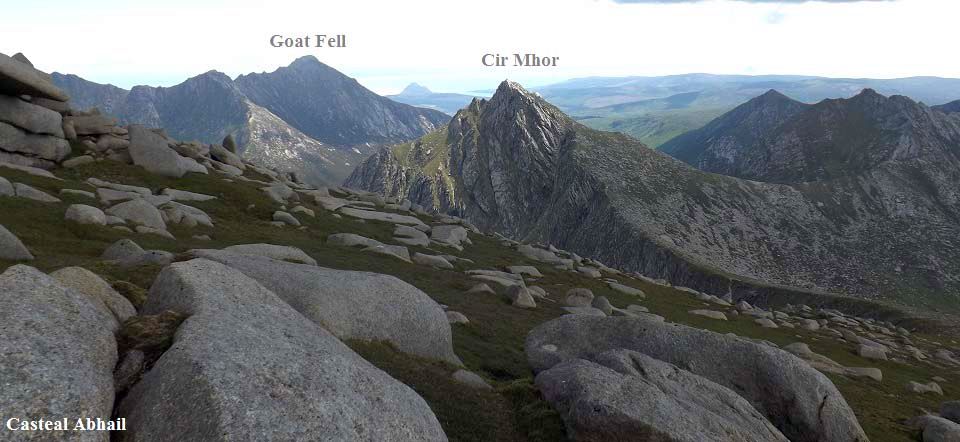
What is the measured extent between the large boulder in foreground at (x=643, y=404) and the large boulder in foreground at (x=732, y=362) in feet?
13.0

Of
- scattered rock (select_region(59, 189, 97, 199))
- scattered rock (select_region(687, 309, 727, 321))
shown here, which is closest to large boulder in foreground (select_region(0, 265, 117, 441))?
scattered rock (select_region(59, 189, 97, 199))

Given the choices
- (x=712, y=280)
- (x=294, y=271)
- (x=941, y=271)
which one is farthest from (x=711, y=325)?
(x=941, y=271)

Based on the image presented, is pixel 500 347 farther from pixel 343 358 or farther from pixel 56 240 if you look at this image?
pixel 56 240

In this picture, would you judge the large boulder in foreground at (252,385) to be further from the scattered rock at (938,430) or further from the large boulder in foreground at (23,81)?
the large boulder in foreground at (23,81)

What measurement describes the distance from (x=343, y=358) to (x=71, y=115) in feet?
236

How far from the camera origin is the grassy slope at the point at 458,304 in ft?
65.4

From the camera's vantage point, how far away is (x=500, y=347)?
3197 centimetres

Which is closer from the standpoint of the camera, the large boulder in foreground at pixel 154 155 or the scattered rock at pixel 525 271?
the large boulder in foreground at pixel 154 155

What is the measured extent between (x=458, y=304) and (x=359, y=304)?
728 inches

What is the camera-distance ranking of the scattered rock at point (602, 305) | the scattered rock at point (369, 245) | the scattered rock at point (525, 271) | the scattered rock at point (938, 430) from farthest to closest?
the scattered rock at point (525, 271) < the scattered rock at point (602, 305) < the scattered rock at point (369, 245) < the scattered rock at point (938, 430)

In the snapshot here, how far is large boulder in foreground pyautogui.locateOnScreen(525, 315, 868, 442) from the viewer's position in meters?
23.8

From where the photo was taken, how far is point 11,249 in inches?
987

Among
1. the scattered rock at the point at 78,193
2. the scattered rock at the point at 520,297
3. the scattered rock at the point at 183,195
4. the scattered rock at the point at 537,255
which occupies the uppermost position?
the scattered rock at the point at 78,193

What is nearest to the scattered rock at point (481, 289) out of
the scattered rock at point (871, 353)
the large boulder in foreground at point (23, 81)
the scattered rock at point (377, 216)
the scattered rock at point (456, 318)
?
the scattered rock at point (456, 318)
